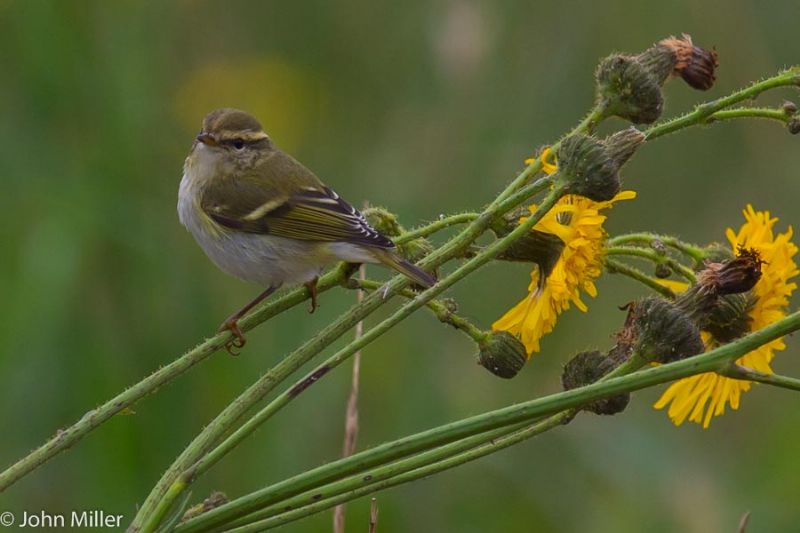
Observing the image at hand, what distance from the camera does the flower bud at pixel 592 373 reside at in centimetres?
276

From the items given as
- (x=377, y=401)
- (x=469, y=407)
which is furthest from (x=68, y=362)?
(x=469, y=407)

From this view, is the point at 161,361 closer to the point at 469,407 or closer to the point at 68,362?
the point at 68,362

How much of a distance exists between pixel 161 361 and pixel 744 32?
3305mm

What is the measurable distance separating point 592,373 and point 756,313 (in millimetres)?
534

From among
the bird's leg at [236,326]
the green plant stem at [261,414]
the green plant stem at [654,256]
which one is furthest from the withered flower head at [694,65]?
the bird's leg at [236,326]

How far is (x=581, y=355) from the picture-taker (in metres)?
2.80

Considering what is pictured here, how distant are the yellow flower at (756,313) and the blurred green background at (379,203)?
1.77 metres

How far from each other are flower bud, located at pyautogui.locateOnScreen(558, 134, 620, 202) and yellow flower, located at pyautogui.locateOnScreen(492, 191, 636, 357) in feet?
0.47

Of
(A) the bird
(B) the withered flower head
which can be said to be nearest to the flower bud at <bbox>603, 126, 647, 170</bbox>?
(B) the withered flower head

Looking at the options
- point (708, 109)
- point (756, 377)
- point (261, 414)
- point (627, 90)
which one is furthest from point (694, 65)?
point (261, 414)

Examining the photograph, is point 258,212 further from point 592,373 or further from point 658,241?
point 592,373

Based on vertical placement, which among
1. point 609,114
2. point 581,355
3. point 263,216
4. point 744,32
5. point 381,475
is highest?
point 744,32

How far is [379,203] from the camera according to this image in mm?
5531

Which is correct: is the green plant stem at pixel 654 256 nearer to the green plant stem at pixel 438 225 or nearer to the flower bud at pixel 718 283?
the flower bud at pixel 718 283
